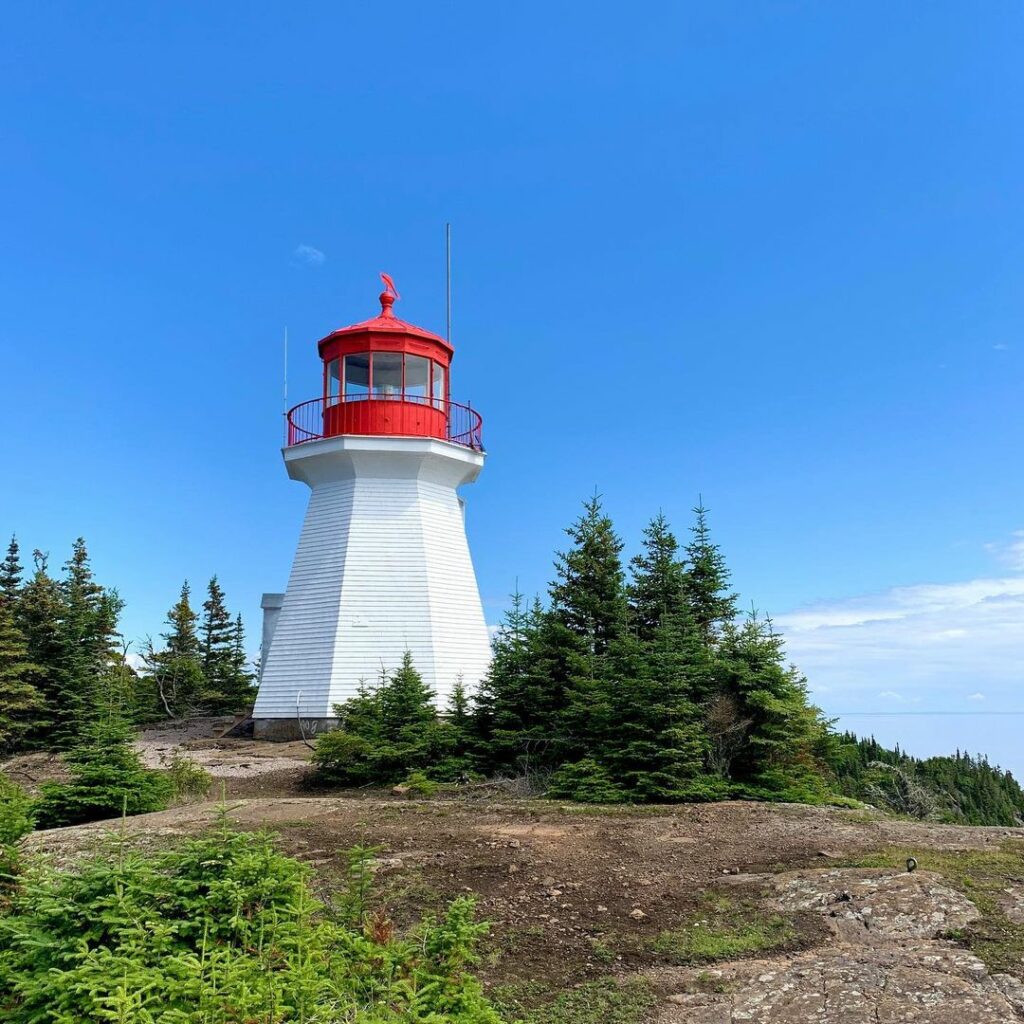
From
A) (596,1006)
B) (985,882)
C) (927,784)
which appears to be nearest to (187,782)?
(596,1006)

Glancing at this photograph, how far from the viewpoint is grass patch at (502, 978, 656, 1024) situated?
5.20 m

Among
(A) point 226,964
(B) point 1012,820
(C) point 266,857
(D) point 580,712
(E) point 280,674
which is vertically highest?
(E) point 280,674

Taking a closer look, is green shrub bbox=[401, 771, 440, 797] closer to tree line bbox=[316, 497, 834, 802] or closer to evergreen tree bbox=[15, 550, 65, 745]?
tree line bbox=[316, 497, 834, 802]

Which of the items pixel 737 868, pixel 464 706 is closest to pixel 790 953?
pixel 737 868

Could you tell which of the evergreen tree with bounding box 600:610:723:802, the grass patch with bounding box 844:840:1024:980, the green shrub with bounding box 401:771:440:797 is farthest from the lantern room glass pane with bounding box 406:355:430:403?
the grass patch with bounding box 844:840:1024:980

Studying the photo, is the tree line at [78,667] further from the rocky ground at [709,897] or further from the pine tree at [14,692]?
the rocky ground at [709,897]

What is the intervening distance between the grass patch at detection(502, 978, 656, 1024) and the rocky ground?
28mm

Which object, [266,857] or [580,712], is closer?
[266,857]

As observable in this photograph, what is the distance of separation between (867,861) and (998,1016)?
3243mm

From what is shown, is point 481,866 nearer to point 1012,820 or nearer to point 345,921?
point 345,921

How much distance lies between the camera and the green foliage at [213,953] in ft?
13.3

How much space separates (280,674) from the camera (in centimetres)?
2116

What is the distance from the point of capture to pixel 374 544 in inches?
838

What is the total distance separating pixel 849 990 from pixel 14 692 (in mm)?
23111
